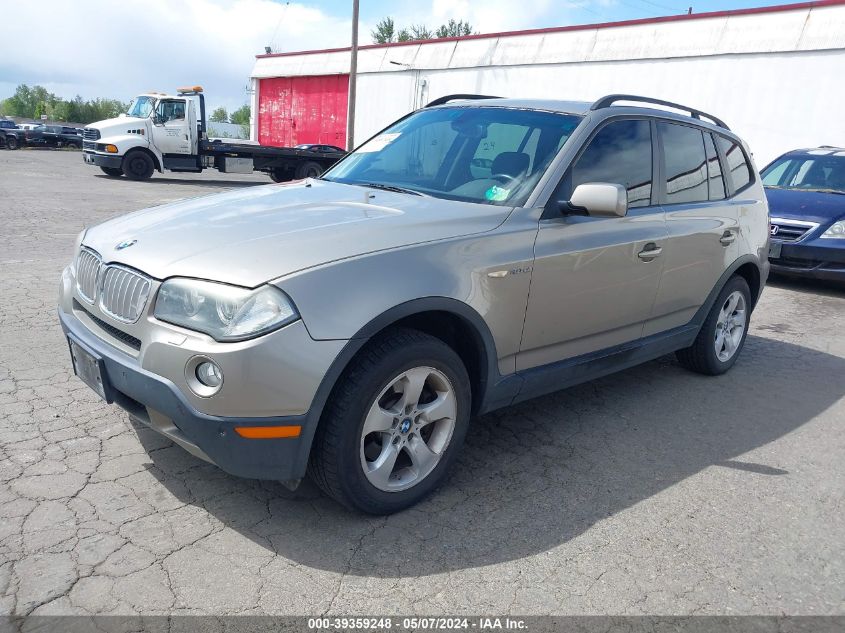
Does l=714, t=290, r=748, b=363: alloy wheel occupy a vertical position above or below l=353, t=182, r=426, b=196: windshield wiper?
below

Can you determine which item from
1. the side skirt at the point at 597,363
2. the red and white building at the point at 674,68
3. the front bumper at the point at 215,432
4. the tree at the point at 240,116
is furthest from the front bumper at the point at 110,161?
the tree at the point at 240,116

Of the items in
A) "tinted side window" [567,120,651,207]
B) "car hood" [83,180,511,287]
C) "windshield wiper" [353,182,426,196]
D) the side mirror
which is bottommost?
"car hood" [83,180,511,287]

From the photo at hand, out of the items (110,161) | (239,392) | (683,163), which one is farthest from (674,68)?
(239,392)

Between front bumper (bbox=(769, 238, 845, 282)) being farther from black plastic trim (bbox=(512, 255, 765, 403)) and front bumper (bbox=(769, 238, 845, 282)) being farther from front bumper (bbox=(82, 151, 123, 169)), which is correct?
front bumper (bbox=(82, 151, 123, 169))

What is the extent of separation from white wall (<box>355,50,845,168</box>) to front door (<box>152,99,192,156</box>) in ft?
33.2

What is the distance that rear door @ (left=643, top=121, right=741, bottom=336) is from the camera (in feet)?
14.2

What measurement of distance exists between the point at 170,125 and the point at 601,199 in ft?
65.6

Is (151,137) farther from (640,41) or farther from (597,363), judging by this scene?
(597,363)

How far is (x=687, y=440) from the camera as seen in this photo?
13.4 ft

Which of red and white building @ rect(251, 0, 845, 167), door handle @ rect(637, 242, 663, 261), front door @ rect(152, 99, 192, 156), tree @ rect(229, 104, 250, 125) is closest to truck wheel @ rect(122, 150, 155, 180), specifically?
front door @ rect(152, 99, 192, 156)

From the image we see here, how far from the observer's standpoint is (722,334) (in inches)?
207

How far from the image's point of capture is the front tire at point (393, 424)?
8.89 feet

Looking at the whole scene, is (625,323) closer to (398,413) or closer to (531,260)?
Result: (531,260)

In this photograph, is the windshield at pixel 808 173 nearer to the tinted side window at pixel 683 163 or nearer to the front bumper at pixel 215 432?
the tinted side window at pixel 683 163
